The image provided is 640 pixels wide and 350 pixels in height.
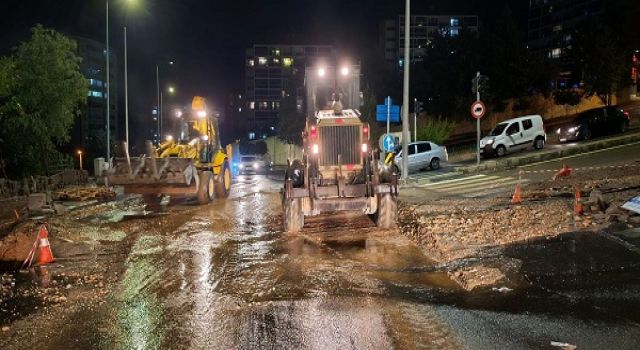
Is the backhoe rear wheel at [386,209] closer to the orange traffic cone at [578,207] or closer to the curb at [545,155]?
the orange traffic cone at [578,207]

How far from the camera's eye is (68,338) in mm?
6301

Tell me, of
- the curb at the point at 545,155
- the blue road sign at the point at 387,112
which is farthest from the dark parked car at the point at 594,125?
the blue road sign at the point at 387,112

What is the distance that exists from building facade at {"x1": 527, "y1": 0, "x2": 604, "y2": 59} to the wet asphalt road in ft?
285

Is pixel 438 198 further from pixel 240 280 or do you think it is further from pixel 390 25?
pixel 390 25

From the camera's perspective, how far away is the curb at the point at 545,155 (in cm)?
2405

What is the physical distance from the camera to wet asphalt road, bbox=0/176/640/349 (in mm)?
6070

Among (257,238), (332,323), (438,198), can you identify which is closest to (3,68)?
(257,238)

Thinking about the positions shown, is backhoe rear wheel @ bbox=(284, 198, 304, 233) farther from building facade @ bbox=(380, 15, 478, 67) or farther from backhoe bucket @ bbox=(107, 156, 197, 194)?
building facade @ bbox=(380, 15, 478, 67)

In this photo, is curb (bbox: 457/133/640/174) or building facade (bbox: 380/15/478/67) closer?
curb (bbox: 457/133/640/174)

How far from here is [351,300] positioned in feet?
24.3

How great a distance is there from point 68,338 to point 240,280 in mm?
2845

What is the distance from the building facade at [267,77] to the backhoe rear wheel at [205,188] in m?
80.5

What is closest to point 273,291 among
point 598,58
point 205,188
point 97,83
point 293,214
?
point 293,214

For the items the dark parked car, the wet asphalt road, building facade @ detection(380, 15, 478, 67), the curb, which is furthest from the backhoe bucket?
building facade @ detection(380, 15, 478, 67)
